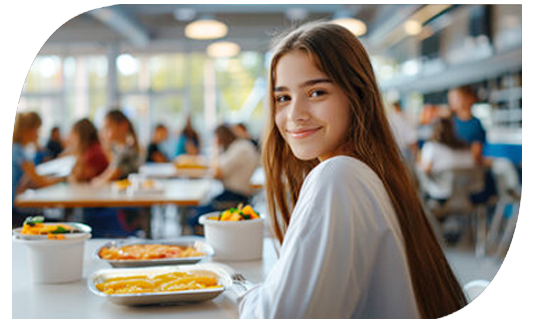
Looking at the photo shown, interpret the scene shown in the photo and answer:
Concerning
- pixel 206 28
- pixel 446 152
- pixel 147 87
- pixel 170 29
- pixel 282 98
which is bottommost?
pixel 446 152

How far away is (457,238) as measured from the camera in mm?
5137

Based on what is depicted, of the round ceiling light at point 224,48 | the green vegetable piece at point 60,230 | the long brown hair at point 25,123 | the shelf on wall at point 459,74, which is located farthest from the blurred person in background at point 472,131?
the round ceiling light at point 224,48

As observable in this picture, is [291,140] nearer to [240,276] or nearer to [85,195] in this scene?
[240,276]

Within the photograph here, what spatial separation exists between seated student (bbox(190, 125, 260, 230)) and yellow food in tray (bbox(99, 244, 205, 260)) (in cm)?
289

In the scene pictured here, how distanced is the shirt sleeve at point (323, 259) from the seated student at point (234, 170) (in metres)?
3.63

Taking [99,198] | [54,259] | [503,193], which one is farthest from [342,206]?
[503,193]

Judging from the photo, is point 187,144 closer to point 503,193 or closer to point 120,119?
point 120,119

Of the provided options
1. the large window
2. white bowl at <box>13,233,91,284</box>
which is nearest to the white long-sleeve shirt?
white bowl at <box>13,233,91,284</box>

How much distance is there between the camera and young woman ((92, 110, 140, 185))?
13.9 feet

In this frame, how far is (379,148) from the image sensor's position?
114cm

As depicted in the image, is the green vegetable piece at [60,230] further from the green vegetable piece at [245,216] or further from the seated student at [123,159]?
the seated student at [123,159]

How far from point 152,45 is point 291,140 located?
417 inches

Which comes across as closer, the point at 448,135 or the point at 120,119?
the point at 120,119

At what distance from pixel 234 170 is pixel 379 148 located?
3496mm
